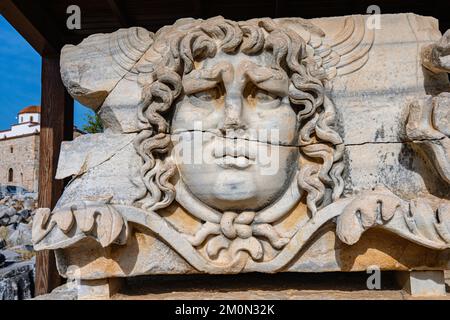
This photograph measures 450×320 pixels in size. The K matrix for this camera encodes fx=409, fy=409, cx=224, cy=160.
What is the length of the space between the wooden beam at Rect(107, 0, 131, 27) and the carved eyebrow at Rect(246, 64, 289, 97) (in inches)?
71.3

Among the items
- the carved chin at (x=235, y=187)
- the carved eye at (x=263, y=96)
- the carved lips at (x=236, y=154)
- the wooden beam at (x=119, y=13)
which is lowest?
the carved chin at (x=235, y=187)

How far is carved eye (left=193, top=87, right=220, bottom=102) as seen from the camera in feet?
6.81

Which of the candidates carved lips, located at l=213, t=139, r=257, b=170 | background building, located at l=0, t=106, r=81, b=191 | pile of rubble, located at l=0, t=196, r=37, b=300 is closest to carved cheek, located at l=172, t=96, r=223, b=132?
carved lips, located at l=213, t=139, r=257, b=170

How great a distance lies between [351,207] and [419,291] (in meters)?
0.59

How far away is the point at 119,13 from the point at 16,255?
4.05 m

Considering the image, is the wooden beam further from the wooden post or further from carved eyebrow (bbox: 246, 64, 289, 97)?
carved eyebrow (bbox: 246, 64, 289, 97)

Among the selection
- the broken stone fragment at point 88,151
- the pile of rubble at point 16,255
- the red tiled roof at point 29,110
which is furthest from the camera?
the red tiled roof at point 29,110

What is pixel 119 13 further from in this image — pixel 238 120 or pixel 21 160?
pixel 21 160

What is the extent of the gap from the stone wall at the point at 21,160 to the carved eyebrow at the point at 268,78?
20.4 metres

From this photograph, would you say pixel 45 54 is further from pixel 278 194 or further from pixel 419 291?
pixel 419 291

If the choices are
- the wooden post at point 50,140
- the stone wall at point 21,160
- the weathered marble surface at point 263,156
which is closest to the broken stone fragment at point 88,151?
the weathered marble surface at point 263,156

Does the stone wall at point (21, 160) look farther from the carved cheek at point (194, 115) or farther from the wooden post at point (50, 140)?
the carved cheek at point (194, 115)

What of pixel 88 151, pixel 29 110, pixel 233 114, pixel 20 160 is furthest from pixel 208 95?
pixel 29 110

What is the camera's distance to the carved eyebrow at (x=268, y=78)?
1.99m
